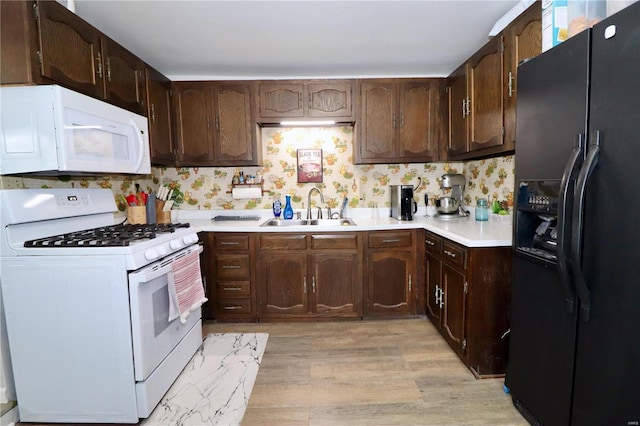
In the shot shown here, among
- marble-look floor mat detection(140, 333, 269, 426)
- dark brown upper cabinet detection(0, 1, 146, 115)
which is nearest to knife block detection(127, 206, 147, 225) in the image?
dark brown upper cabinet detection(0, 1, 146, 115)

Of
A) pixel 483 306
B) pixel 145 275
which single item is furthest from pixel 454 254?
pixel 145 275

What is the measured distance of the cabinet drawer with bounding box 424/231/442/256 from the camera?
91.4 inches

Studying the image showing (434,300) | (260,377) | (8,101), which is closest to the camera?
(8,101)

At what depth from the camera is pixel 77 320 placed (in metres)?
1.52

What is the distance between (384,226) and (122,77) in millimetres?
2227

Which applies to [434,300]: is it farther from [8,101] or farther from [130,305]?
[8,101]

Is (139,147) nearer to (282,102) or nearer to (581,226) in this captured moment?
(282,102)

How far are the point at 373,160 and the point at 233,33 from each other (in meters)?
1.54

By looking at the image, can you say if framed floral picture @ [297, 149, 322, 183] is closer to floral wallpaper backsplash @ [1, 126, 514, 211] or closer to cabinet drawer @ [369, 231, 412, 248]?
floral wallpaper backsplash @ [1, 126, 514, 211]

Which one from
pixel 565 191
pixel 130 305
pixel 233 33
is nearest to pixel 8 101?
pixel 130 305

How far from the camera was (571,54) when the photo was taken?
1.16m

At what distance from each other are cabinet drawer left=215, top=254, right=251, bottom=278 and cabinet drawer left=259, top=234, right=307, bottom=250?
19cm

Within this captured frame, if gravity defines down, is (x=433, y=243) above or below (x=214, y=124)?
below

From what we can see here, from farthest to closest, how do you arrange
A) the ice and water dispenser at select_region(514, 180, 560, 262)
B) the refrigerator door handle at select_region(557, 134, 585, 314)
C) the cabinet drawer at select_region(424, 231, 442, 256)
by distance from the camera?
the cabinet drawer at select_region(424, 231, 442, 256), the ice and water dispenser at select_region(514, 180, 560, 262), the refrigerator door handle at select_region(557, 134, 585, 314)
